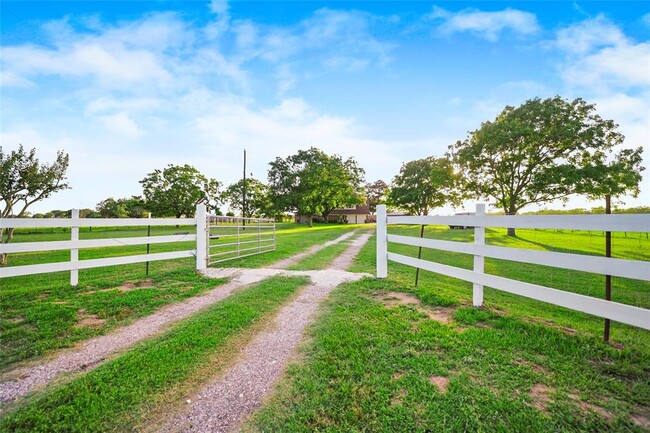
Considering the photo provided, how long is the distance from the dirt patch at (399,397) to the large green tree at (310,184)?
3255 centimetres

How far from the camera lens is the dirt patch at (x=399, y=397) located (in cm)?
197

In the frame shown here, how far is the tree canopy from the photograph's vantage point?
712 inches

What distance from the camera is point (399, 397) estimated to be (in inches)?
79.8

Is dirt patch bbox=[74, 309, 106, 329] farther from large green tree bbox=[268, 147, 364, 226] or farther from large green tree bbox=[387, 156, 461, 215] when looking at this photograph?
large green tree bbox=[387, 156, 461, 215]

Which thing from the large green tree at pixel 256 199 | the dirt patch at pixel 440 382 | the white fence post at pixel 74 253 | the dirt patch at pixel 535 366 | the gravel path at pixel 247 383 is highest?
the large green tree at pixel 256 199

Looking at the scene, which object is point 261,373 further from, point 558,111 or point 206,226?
point 558,111

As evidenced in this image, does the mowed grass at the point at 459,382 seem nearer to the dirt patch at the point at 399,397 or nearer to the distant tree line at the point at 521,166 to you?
Answer: the dirt patch at the point at 399,397

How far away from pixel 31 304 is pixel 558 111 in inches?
1132

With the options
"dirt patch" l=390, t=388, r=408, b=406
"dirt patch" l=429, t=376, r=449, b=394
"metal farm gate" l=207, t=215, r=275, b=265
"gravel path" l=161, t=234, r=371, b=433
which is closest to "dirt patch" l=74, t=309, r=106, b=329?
"gravel path" l=161, t=234, r=371, b=433

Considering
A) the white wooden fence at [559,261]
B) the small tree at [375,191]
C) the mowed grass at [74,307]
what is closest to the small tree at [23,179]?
the mowed grass at [74,307]

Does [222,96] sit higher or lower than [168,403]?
higher

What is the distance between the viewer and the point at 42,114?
8.47 m

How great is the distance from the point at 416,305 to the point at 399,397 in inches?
93.1

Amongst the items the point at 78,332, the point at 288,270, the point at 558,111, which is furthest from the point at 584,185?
the point at 78,332
